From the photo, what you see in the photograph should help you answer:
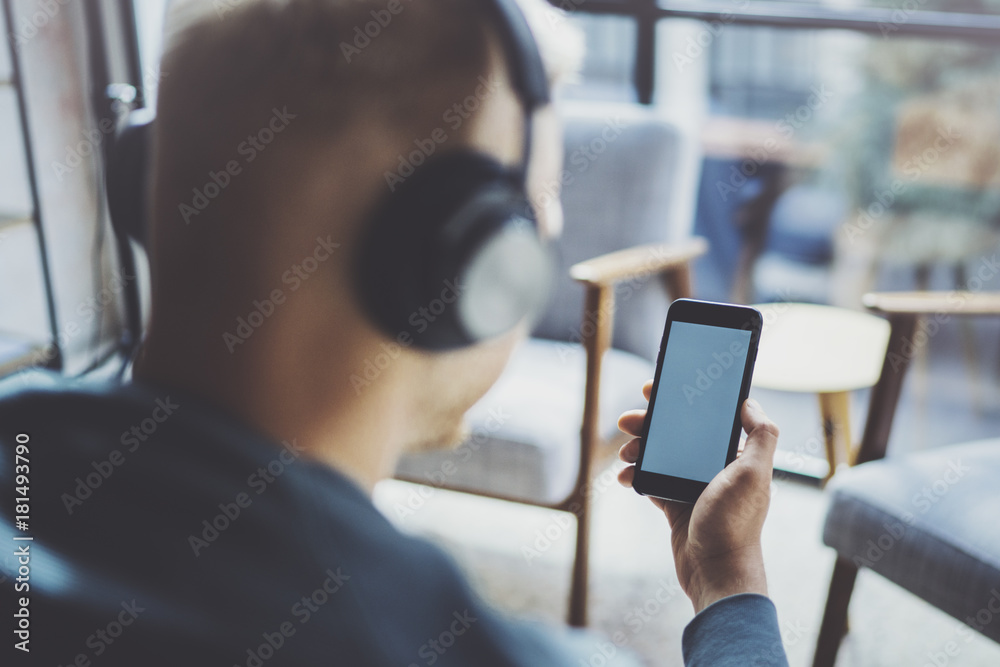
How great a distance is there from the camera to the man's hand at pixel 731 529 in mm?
671

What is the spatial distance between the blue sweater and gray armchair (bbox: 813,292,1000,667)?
95 cm

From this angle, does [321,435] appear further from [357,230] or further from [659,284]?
[659,284]

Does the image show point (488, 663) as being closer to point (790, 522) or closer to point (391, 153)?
point (391, 153)

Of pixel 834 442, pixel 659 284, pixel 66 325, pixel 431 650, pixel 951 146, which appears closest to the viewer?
pixel 431 650

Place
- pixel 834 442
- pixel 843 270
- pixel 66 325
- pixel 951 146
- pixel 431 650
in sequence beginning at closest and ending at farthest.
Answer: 1. pixel 431 650
2. pixel 834 442
3. pixel 951 146
4. pixel 843 270
5. pixel 66 325

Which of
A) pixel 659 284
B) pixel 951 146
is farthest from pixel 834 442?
pixel 951 146

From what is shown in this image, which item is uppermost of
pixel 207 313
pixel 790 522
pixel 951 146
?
pixel 207 313

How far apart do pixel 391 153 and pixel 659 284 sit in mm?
1614

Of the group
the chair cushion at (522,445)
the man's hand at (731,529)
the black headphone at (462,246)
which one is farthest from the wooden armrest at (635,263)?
the black headphone at (462,246)

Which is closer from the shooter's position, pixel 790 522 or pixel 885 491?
pixel 885 491

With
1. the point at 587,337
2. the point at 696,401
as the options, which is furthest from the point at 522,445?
the point at 696,401

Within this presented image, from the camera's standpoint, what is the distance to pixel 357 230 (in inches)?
17.1

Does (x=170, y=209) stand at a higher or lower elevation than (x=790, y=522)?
higher

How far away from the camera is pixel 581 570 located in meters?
1.67
